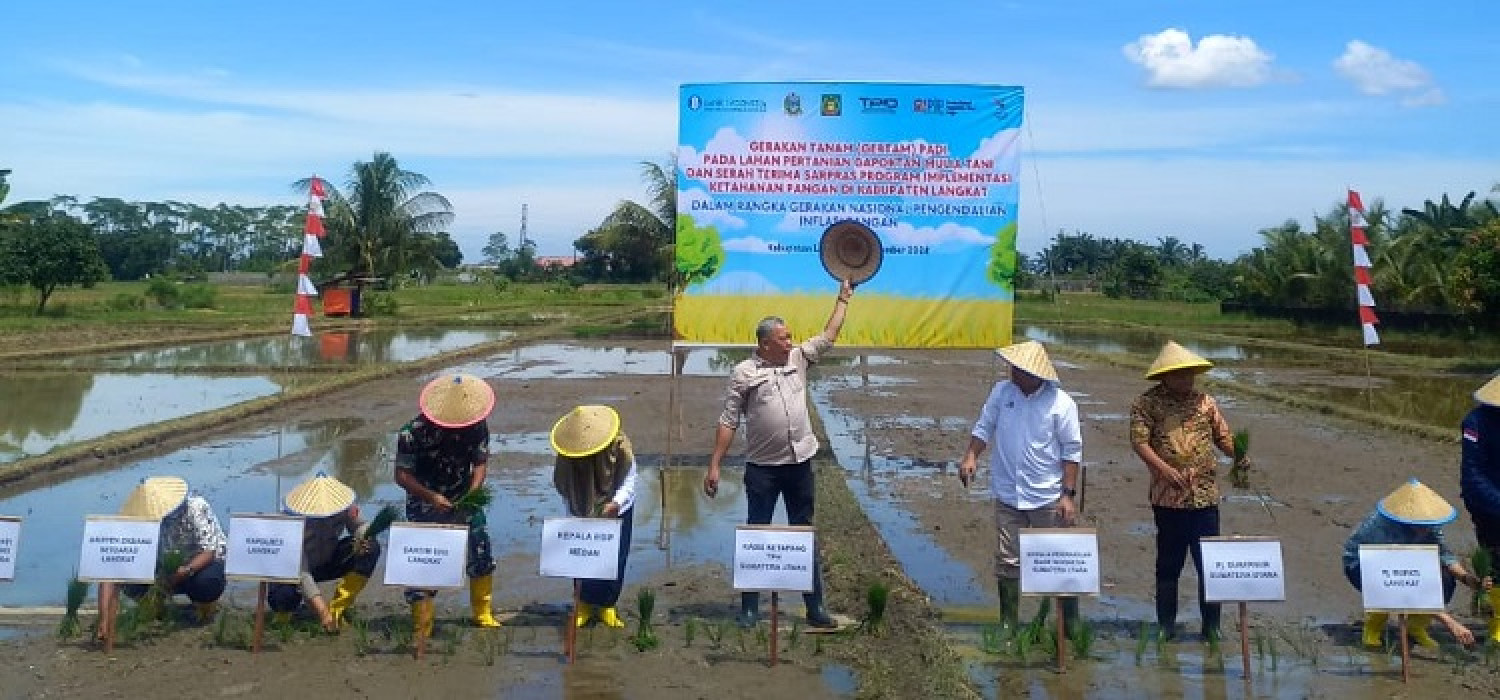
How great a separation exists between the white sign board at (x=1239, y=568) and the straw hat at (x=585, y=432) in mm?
2859

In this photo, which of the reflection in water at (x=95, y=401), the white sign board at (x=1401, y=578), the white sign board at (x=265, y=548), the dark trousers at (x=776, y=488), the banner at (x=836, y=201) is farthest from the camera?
the reflection in water at (x=95, y=401)

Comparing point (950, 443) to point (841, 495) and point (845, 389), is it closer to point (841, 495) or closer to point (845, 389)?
point (841, 495)

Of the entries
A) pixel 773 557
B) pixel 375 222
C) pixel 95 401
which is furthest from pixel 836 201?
pixel 375 222

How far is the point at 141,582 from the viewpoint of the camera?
5879mm

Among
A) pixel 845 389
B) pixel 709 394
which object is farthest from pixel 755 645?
pixel 845 389

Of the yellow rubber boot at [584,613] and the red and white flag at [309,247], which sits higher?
the red and white flag at [309,247]

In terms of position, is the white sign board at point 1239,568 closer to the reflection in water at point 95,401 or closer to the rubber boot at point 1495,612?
the rubber boot at point 1495,612

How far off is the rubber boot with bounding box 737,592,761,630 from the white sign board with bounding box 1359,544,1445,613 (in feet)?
9.52

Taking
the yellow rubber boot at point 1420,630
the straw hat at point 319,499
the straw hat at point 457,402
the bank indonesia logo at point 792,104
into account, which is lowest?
the yellow rubber boot at point 1420,630

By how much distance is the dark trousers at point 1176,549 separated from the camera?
6.09 m

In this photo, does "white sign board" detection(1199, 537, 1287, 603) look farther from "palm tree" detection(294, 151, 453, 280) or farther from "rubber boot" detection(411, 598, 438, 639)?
"palm tree" detection(294, 151, 453, 280)

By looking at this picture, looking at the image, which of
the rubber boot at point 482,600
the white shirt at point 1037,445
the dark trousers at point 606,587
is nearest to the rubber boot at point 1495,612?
the white shirt at point 1037,445

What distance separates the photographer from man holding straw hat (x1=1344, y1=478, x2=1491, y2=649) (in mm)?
6156

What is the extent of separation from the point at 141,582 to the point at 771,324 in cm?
327
